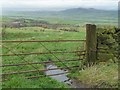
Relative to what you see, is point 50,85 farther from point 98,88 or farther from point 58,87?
point 98,88

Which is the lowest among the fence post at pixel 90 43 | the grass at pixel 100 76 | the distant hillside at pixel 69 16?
the distant hillside at pixel 69 16

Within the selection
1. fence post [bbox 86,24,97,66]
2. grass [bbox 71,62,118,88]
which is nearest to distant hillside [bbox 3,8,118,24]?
fence post [bbox 86,24,97,66]

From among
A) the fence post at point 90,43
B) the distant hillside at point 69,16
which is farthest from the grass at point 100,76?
the distant hillside at point 69,16

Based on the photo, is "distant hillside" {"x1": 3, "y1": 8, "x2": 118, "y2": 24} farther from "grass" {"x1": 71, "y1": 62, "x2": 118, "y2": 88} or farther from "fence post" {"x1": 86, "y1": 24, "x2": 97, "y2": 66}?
"grass" {"x1": 71, "y1": 62, "x2": 118, "y2": 88}

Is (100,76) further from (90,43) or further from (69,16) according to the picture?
(69,16)

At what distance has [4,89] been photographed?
9305 mm

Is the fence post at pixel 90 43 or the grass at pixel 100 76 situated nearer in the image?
the grass at pixel 100 76

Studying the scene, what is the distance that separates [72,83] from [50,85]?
62.8 inches

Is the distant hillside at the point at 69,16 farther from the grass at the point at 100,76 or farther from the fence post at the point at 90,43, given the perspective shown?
the grass at the point at 100,76

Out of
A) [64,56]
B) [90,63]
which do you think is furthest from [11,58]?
[90,63]

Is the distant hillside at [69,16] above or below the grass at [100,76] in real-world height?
below

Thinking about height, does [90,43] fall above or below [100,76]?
above

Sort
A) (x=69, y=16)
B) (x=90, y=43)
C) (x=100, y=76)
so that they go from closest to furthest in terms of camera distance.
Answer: (x=100, y=76)
(x=90, y=43)
(x=69, y=16)

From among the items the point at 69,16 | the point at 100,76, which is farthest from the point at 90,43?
the point at 69,16
